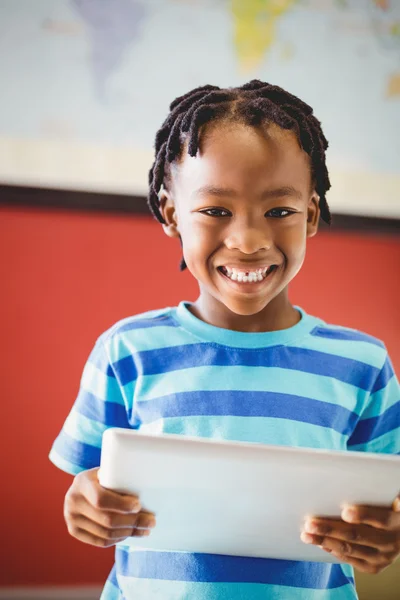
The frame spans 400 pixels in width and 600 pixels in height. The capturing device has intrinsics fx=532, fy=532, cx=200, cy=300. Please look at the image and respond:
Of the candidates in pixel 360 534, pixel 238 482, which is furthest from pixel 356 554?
pixel 238 482

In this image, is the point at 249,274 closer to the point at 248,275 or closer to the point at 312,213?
the point at 248,275

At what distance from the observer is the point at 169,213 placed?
2.20 feet

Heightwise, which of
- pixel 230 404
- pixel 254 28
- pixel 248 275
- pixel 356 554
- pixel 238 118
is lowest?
pixel 356 554

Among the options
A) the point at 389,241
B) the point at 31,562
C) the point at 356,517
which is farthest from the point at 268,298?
the point at 31,562

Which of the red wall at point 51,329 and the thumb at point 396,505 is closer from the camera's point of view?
the thumb at point 396,505

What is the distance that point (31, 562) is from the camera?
1161 millimetres

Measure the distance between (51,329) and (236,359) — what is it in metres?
0.67

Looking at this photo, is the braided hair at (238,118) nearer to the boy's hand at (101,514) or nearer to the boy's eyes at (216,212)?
the boy's eyes at (216,212)

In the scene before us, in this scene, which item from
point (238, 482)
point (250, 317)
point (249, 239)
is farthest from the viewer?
point (250, 317)

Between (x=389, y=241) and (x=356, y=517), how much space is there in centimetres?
96

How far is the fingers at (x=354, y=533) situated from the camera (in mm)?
460

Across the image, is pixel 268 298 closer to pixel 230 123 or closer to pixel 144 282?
pixel 230 123

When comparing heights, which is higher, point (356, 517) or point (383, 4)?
point (383, 4)

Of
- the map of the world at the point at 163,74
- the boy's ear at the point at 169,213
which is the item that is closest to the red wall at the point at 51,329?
the map of the world at the point at 163,74
